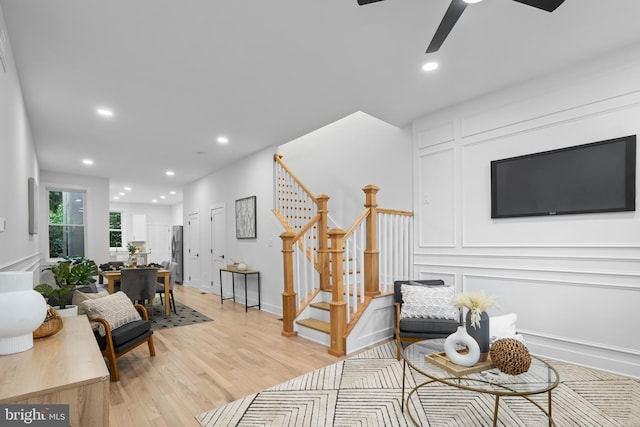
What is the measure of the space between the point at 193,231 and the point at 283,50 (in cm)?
680

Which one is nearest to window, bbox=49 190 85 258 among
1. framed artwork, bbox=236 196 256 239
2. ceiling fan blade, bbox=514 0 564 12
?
framed artwork, bbox=236 196 256 239

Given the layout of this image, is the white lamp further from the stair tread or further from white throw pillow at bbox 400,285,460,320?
white throw pillow at bbox 400,285,460,320

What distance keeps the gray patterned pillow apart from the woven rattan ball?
126 inches

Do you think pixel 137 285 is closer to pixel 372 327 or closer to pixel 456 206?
pixel 372 327

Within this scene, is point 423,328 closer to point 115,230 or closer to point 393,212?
point 393,212

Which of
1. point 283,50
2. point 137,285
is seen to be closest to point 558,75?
point 283,50

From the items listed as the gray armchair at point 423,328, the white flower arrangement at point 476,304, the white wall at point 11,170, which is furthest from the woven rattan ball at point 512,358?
the white wall at point 11,170

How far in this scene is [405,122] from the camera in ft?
14.6

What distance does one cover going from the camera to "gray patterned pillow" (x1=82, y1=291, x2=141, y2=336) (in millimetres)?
3002

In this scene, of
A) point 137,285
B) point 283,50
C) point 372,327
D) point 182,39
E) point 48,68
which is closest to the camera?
point 182,39

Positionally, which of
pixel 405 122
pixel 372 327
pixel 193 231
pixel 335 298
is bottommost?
pixel 372 327

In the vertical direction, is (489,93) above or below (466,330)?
above

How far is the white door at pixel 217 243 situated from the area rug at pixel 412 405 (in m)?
4.72

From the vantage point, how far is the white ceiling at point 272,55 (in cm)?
231
